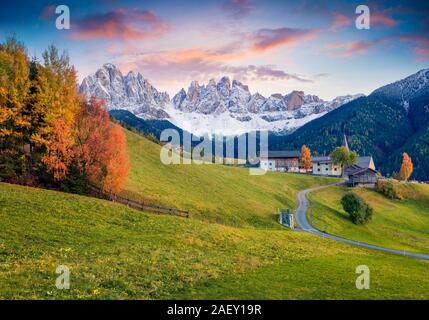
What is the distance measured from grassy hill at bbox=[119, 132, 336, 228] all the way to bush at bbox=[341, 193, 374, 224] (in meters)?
14.3

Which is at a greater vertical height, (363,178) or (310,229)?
(363,178)

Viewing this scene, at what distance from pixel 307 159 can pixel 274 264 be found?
151 meters

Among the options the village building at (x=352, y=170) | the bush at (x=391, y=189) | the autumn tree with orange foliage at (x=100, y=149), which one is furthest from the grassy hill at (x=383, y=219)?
the autumn tree with orange foliage at (x=100, y=149)

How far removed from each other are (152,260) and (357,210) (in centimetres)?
7257

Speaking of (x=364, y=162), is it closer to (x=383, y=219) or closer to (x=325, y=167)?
(x=325, y=167)

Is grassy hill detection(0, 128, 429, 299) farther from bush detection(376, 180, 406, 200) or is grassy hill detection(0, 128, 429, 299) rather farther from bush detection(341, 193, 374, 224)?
bush detection(376, 180, 406, 200)

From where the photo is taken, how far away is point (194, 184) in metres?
88.8

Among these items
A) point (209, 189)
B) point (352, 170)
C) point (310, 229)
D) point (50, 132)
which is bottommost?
point (310, 229)

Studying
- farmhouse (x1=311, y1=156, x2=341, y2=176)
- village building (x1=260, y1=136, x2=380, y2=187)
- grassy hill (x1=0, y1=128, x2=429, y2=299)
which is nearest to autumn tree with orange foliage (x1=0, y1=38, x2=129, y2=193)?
grassy hill (x1=0, y1=128, x2=429, y2=299)

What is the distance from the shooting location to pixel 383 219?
317 ft

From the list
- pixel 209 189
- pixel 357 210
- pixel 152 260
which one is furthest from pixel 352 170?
pixel 152 260

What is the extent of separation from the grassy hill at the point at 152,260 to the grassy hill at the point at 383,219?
23205mm

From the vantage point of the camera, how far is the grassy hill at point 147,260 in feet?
68.7

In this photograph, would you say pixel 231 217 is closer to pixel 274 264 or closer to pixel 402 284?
pixel 274 264
